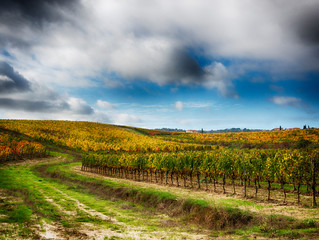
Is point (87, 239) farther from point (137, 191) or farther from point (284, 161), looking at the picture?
point (284, 161)

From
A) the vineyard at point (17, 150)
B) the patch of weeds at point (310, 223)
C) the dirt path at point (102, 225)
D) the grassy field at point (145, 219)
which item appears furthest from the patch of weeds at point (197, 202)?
the vineyard at point (17, 150)

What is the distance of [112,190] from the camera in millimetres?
29891

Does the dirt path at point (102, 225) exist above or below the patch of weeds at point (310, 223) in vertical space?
below

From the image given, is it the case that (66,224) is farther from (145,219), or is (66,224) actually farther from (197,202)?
(197,202)

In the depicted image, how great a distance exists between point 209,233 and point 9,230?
44.8ft

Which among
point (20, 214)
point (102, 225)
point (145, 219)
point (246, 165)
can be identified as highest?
point (246, 165)

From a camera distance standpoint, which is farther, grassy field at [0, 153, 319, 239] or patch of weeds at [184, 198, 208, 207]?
patch of weeds at [184, 198, 208, 207]

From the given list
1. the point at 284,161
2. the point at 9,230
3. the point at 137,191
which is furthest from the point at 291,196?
the point at 9,230

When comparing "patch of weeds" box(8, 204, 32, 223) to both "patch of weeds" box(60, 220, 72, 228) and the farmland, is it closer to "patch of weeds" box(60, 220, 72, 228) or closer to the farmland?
the farmland

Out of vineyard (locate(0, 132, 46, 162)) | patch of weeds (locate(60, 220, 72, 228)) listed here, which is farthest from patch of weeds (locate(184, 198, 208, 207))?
vineyard (locate(0, 132, 46, 162))

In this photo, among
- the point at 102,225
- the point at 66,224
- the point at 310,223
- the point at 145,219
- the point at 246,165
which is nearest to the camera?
the point at 310,223

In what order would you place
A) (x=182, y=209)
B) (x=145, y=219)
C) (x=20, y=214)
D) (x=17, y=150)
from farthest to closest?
(x=17, y=150) → (x=182, y=209) → (x=145, y=219) → (x=20, y=214)

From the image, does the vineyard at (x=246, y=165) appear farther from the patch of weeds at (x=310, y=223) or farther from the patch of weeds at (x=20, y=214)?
the patch of weeds at (x=20, y=214)

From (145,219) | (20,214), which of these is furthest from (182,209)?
(20,214)
